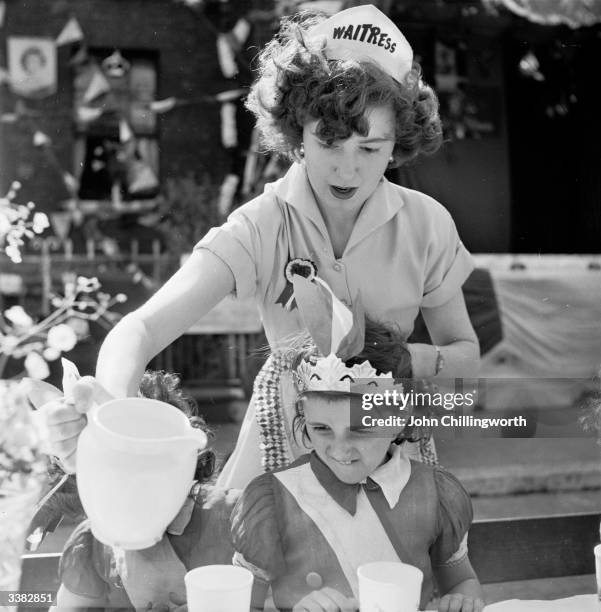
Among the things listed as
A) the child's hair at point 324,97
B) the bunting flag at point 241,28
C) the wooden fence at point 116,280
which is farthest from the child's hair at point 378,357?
the bunting flag at point 241,28

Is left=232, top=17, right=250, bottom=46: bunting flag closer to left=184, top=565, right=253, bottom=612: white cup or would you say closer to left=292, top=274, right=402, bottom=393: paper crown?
left=292, top=274, right=402, bottom=393: paper crown

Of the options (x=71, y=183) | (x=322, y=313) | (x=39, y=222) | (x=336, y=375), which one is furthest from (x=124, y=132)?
(x=336, y=375)

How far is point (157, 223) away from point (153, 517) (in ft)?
2.24

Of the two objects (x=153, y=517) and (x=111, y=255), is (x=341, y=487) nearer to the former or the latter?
(x=153, y=517)

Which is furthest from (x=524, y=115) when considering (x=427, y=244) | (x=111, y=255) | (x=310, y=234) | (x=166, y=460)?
(x=166, y=460)

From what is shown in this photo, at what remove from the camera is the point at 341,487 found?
6.00 ft

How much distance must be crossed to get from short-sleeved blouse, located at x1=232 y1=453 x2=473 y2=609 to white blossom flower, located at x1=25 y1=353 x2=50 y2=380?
1.74 ft

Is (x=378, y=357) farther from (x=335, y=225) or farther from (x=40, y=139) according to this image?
(x=40, y=139)

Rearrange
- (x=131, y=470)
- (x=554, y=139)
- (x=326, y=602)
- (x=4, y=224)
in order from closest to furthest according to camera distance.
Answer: (x=131, y=470) < (x=326, y=602) < (x=4, y=224) < (x=554, y=139)

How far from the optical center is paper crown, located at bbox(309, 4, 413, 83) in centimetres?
179

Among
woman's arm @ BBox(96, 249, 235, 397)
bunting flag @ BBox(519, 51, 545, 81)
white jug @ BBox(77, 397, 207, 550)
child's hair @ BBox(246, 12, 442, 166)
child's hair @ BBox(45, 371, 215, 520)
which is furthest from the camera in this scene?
bunting flag @ BBox(519, 51, 545, 81)

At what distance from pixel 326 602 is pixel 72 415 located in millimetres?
660

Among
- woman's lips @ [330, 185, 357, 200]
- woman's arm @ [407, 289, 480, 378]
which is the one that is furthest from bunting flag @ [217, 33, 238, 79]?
woman's arm @ [407, 289, 480, 378]

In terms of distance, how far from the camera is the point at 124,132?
192cm
